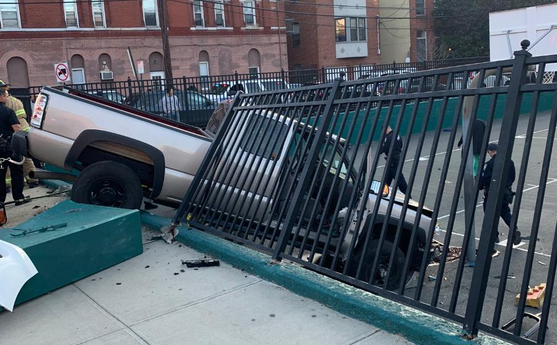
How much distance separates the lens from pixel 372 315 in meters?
3.47

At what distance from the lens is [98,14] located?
35.8 meters

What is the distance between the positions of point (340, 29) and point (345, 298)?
44.3 m

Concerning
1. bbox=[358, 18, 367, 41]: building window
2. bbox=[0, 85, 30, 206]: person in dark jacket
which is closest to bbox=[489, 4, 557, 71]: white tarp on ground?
bbox=[0, 85, 30, 206]: person in dark jacket

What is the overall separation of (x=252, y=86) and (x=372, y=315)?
1542cm

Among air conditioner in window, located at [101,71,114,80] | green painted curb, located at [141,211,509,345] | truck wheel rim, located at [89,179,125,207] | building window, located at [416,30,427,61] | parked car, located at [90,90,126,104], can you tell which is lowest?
green painted curb, located at [141,211,509,345]

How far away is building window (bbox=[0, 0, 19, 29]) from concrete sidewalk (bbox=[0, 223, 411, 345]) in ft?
108

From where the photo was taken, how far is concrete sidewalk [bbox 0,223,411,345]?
3486 mm

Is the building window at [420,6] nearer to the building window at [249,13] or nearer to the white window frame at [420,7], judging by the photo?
the white window frame at [420,7]

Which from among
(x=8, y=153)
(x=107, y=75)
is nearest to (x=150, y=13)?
(x=107, y=75)

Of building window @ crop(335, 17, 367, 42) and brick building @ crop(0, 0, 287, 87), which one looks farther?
building window @ crop(335, 17, 367, 42)

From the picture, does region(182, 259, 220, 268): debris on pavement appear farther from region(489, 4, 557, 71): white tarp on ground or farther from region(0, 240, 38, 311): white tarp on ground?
region(489, 4, 557, 71): white tarp on ground

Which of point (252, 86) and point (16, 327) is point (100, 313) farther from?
point (252, 86)

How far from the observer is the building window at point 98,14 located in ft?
116

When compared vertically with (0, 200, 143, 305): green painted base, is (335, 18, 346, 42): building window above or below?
above
